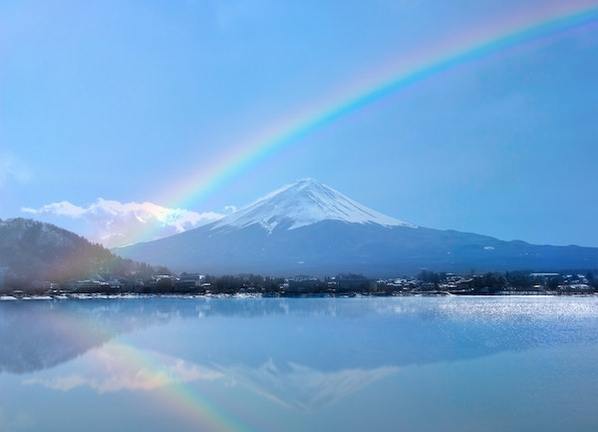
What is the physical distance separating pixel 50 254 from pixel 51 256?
1.03 ft

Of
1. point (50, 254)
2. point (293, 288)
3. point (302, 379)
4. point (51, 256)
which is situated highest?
point (50, 254)

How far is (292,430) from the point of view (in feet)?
23.3

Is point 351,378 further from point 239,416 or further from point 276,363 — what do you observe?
point 239,416

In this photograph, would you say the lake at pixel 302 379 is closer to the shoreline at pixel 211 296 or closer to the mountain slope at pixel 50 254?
the shoreline at pixel 211 296

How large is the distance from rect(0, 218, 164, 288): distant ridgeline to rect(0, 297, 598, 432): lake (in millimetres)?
40180

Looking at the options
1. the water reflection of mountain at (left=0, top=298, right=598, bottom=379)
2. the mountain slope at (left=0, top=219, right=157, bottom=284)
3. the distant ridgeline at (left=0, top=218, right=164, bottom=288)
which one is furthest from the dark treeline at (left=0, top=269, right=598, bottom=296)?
the water reflection of mountain at (left=0, top=298, right=598, bottom=379)

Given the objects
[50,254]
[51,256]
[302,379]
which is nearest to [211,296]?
[51,256]

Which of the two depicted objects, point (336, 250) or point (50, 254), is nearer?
point (50, 254)

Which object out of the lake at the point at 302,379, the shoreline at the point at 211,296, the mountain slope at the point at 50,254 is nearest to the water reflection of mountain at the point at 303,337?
the lake at the point at 302,379

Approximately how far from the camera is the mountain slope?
56281 millimetres

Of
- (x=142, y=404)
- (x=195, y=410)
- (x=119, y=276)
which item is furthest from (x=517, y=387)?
(x=119, y=276)

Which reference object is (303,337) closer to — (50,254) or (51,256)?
(51,256)

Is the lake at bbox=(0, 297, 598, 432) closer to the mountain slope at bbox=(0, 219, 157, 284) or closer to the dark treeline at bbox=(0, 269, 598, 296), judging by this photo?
the dark treeline at bbox=(0, 269, 598, 296)

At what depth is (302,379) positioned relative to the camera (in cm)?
1010
